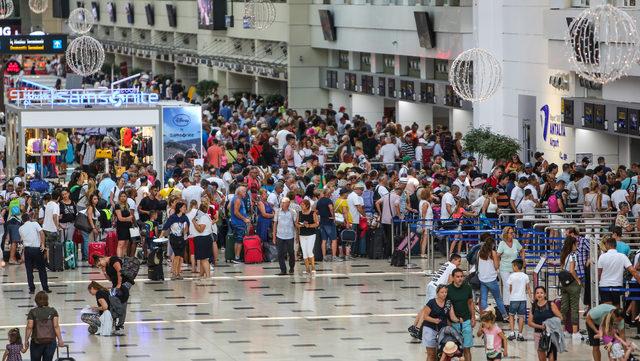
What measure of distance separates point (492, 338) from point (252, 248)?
9.89 metres

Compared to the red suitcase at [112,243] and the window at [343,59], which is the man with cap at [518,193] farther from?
the window at [343,59]

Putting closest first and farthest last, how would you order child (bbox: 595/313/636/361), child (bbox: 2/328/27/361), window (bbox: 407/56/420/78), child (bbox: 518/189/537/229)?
child (bbox: 595/313/636/361) < child (bbox: 2/328/27/361) < child (bbox: 518/189/537/229) < window (bbox: 407/56/420/78)

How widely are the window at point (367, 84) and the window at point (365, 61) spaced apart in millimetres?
746

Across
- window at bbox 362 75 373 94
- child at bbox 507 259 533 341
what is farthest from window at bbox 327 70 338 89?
child at bbox 507 259 533 341

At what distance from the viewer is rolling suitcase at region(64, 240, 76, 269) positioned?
26000 mm

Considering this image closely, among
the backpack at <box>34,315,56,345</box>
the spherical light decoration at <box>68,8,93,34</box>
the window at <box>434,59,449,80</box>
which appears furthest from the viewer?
the spherical light decoration at <box>68,8,93,34</box>

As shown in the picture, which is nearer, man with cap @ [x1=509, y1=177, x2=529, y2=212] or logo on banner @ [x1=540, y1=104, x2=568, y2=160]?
man with cap @ [x1=509, y1=177, x2=529, y2=212]

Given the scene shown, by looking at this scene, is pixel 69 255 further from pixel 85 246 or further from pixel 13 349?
pixel 13 349

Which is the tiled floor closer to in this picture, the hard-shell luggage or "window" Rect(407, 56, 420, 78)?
the hard-shell luggage

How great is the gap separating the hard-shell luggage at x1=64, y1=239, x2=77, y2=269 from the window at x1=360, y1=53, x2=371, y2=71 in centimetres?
2392

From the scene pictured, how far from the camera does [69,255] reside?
85.4 ft

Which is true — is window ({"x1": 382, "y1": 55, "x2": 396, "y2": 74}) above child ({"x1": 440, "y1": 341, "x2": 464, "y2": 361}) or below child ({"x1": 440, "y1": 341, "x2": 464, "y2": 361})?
above

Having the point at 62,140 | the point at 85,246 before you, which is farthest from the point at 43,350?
the point at 62,140

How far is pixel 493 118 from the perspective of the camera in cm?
3725
